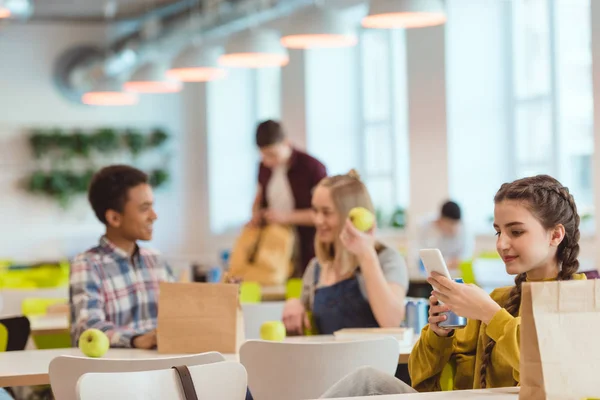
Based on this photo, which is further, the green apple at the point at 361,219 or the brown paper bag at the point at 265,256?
the brown paper bag at the point at 265,256

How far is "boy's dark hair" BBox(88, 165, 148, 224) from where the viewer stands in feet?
14.2

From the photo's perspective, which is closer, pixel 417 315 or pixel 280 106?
pixel 417 315

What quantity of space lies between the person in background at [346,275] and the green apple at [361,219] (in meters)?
0.02

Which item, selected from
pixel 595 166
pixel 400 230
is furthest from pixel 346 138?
pixel 595 166

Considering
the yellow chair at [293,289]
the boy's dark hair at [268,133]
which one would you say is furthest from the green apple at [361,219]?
the boy's dark hair at [268,133]

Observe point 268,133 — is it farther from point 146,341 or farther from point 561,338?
point 561,338

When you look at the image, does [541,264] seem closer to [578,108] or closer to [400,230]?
[578,108]

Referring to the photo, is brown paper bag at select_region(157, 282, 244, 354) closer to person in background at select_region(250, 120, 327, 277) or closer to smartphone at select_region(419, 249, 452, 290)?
smartphone at select_region(419, 249, 452, 290)

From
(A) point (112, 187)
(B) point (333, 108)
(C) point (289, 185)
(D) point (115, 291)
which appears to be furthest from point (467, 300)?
(B) point (333, 108)

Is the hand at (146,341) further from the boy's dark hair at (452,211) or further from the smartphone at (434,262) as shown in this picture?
the boy's dark hair at (452,211)

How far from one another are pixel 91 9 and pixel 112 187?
10221 millimetres

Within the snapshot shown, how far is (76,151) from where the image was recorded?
14.3 metres

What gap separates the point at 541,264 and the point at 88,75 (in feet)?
38.4

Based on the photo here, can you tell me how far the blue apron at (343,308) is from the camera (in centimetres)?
422
